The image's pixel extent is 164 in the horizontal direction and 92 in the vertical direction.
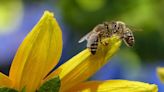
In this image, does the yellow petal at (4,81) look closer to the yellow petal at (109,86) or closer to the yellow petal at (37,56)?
the yellow petal at (37,56)

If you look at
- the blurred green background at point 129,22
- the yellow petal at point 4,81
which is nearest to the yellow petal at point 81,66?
the yellow petal at point 4,81

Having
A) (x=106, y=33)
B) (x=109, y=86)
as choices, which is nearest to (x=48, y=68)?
(x=109, y=86)

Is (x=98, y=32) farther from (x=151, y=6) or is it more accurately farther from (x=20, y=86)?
(x=151, y=6)

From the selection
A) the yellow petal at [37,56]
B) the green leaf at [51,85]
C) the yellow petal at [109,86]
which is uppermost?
the yellow petal at [37,56]

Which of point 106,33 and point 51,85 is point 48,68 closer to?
point 51,85

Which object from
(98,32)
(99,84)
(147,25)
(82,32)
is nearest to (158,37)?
(147,25)

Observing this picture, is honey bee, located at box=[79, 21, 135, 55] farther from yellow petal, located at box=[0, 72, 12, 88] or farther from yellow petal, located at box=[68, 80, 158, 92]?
yellow petal, located at box=[0, 72, 12, 88]
